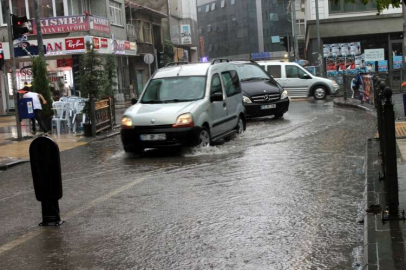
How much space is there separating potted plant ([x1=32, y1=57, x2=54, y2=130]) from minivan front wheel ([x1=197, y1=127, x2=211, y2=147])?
9043 millimetres

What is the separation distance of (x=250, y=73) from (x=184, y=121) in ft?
28.2

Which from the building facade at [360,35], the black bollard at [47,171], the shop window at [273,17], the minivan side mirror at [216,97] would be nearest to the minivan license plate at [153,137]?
the minivan side mirror at [216,97]

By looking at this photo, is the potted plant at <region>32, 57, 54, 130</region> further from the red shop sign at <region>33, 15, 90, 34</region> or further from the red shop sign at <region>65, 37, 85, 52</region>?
the red shop sign at <region>33, 15, 90, 34</region>

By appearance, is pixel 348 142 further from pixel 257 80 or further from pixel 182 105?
pixel 257 80

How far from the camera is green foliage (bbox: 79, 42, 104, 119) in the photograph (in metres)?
18.0

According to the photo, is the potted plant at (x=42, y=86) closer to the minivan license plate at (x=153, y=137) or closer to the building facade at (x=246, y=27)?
the minivan license plate at (x=153, y=137)

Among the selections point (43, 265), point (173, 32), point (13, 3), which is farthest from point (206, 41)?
point (43, 265)

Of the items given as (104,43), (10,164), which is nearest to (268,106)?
(10,164)

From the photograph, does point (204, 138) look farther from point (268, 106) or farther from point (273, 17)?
point (273, 17)

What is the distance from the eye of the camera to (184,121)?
12.4 m

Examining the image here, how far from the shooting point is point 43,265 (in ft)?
17.8

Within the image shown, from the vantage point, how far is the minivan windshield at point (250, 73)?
20.5 m

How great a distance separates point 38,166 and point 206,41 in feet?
394

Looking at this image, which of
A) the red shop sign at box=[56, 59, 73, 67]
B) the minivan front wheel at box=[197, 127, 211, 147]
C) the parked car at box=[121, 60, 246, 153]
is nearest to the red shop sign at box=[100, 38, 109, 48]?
the red shop sign at box=[56, 59, 73, 67]
